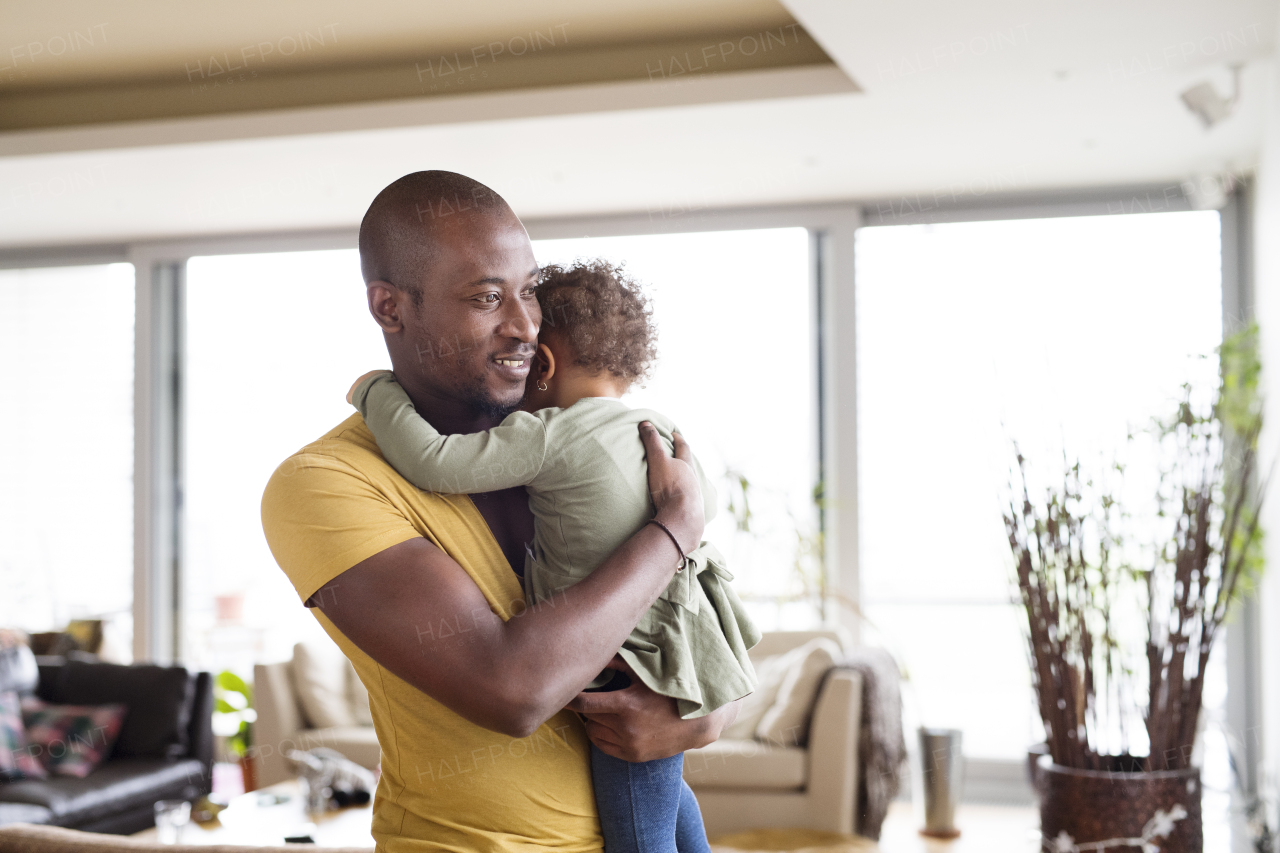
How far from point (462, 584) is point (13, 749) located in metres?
4.02

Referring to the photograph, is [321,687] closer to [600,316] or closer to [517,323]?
[600,316]

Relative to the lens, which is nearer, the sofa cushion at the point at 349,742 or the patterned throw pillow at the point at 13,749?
the patterned throw pillow at the point at 13,749

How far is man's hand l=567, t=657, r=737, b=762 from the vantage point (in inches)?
39.2

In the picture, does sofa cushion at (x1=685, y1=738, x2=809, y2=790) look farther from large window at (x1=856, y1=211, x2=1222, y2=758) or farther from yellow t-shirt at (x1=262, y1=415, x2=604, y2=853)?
yellow t-shirt at (x1=262, y1=415, x2=604, y2=853)

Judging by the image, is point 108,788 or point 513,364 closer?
point 513,364

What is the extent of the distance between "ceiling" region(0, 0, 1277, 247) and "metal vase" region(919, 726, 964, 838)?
2.50 m

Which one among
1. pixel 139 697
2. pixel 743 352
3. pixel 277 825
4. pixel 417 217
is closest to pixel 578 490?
pixel 417 217

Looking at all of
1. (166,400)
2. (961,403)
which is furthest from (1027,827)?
(166,400)

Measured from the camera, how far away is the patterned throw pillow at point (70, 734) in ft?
13.8

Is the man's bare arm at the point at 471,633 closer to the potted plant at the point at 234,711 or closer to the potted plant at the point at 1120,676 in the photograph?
the potted plant at the point at 1120,676

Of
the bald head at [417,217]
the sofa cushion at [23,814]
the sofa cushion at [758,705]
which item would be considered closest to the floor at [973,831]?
the sofa cushion at [758,705]

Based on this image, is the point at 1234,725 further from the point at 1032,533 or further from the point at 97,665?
the point at 97,665

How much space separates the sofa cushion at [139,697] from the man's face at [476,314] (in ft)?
13.0

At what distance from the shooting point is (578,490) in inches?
41.9
